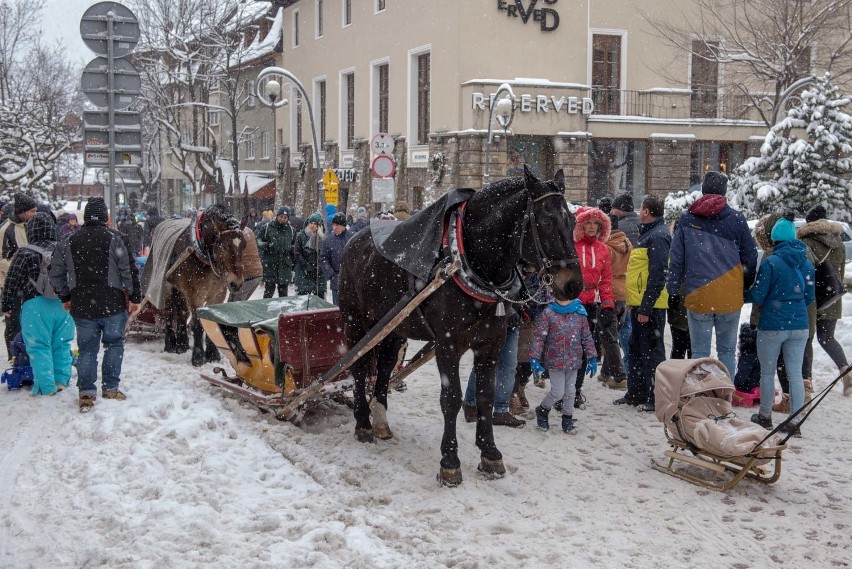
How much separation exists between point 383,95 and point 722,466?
1193 inches

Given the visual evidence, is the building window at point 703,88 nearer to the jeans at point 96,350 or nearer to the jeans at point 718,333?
the jeans at point 718,333

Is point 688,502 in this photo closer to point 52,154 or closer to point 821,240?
point 821,240

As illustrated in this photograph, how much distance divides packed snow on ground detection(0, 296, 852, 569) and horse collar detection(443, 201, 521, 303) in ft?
4.38

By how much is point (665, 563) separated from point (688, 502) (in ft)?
3.62

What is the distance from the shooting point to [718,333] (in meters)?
7.62

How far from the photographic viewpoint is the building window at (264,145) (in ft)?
159

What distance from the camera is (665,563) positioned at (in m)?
4.90

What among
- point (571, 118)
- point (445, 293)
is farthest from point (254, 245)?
point (571, 118)

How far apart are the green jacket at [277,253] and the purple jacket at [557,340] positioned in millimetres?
8589

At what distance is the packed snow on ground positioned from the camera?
16.3ft

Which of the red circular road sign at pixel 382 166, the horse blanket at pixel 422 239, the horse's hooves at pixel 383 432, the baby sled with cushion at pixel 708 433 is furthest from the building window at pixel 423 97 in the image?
the baby sled with cushion at pixel 708 433

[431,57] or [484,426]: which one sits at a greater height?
[431,57]

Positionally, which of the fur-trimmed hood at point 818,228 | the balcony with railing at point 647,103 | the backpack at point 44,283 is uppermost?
the balcony with railing at point 647,103

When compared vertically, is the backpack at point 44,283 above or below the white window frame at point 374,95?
below
